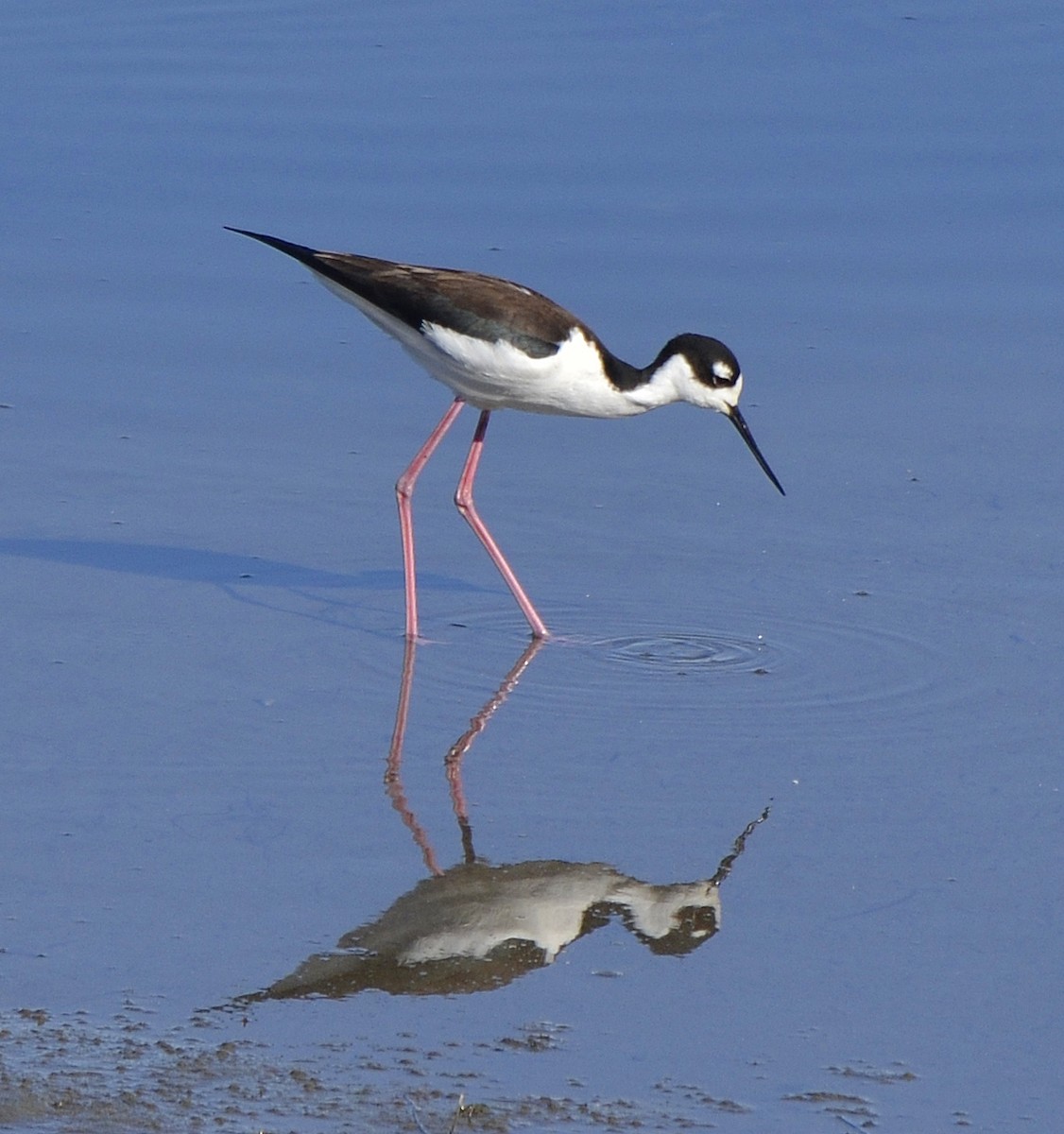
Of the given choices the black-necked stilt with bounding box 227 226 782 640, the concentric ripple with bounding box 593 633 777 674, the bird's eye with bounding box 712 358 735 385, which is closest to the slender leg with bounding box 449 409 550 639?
the black-necked stilt with bounding box 227 226 782 640

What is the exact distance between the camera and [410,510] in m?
7.20

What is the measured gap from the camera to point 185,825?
195 inches

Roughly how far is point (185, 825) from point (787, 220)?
5367 mm

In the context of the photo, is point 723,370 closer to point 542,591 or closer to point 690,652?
point 542,591

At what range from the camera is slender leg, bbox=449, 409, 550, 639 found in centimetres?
634

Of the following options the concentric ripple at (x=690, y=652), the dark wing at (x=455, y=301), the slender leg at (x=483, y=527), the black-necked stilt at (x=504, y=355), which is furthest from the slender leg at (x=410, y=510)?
the concentric ripple at (x=690, y=652)

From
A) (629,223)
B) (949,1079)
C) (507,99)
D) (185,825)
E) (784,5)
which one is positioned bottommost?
(949,1079)

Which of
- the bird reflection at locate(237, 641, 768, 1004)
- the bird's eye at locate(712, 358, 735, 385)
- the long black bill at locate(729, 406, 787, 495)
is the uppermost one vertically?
the bird's eye at locate(712, 358, 735, 385)

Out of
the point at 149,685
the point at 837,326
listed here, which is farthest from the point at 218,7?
the point at 149,685

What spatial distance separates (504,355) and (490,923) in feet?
8.07

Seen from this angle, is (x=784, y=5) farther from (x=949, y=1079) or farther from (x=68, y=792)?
(x=949, y=1079)

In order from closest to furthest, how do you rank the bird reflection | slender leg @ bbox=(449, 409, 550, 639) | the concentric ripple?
the bird reflection
the concentric ripple
slender leg @ bbox=(449, 409, 550, 639)

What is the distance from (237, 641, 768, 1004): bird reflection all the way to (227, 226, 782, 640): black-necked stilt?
1717mm

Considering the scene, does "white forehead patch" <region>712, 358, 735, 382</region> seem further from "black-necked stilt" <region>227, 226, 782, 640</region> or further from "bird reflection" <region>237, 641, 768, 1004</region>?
"bird reflection" <region>237, 641, 768, 1004</region>
